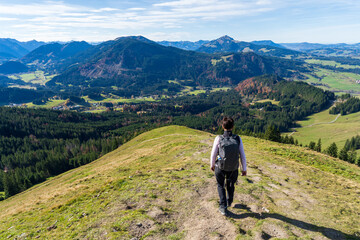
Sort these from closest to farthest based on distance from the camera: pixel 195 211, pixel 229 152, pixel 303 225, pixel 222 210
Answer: pixel 229 152
pixel 303 225
pixel 222 210
pixel 195 211

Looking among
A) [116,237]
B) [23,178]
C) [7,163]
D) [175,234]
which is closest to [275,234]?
[175,234]

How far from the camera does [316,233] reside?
1114cm

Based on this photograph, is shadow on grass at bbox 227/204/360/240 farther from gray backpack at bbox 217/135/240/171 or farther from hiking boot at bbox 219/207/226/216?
gray backpack at bbox 217/135/240/171

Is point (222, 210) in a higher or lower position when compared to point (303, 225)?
higher

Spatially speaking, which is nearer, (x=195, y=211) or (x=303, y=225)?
(x=303, y=225)

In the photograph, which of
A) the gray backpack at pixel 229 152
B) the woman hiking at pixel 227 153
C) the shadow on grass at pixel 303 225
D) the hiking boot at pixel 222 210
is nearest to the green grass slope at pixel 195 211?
the shadow on grass at pixel 303 225

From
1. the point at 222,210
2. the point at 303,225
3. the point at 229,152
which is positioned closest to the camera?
the point at 229,152

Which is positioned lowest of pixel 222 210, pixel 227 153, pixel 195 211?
pixel 195 211

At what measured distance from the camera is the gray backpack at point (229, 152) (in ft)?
35.0

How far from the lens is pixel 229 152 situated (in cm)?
1066

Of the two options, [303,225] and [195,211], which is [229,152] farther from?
[303,225]

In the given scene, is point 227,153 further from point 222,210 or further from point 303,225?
point 303,225

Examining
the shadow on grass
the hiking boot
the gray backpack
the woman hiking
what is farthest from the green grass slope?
the gray backpack

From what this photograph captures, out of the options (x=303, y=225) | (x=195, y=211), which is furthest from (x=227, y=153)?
(x=303, y=225)
